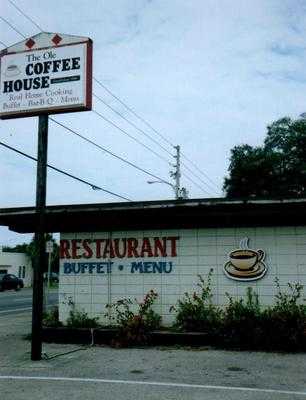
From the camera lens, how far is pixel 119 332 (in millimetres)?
12234

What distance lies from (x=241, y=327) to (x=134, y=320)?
2452 millimetres

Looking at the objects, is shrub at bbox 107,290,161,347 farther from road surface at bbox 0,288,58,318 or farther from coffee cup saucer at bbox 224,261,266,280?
road surface at bbox 0,288,58,318

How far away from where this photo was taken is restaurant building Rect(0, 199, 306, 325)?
40.5 ft

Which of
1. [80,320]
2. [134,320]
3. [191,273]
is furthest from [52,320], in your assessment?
[191,273]

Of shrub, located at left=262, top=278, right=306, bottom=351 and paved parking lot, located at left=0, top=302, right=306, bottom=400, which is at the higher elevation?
shrub, located at left=262, top=278, right=306, bottom=351

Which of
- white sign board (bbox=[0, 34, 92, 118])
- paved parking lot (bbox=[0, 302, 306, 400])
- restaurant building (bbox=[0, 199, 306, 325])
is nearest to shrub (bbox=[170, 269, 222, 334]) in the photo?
restaurant building (bbox=[0, 199, 306, 325])

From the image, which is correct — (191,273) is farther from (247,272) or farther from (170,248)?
(247,272)

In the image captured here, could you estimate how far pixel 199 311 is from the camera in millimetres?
12336

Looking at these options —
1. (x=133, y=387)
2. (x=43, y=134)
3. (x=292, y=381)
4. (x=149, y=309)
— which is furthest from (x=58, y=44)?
(x=292, y=381)

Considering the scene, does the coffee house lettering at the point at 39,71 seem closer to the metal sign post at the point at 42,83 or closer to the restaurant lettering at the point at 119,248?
the metal sign post at the point at 42,83

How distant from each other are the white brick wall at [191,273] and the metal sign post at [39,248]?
2.91 m

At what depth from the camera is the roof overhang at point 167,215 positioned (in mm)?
11875

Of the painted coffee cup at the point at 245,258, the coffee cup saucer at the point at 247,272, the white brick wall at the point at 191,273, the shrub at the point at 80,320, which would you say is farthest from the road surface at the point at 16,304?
the painted coffee cup at the point at 245,258

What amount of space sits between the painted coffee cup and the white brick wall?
0.45ft
